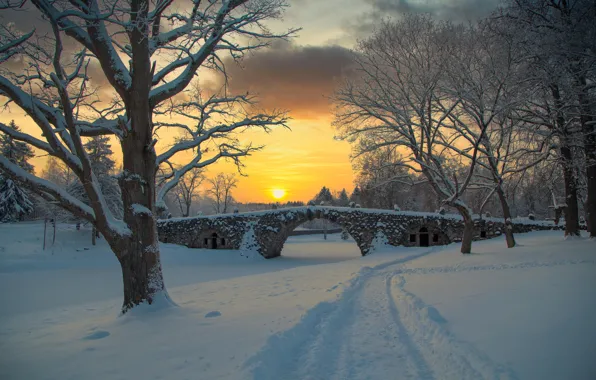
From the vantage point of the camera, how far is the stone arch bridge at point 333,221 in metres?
23.9

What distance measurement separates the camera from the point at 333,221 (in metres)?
26.0

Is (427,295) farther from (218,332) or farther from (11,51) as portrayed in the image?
(11,51)

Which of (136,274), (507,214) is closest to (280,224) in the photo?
(507,214)

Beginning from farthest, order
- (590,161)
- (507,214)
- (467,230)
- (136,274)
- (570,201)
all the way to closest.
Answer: (467,230)
(507,214)
(570,201)
(590,161)
(136,274)

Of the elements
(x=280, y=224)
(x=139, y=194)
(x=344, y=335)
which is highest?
(x=139, y=194)

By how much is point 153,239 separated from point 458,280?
740cm

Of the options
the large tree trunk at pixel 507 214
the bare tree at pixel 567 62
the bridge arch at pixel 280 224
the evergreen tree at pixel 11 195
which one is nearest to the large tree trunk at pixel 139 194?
the bare tree at pixel 567 62

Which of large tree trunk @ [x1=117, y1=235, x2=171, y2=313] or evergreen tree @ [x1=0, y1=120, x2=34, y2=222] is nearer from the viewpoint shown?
large tree trunk @ [x1=117, y1=235, x2=171, y2=313]

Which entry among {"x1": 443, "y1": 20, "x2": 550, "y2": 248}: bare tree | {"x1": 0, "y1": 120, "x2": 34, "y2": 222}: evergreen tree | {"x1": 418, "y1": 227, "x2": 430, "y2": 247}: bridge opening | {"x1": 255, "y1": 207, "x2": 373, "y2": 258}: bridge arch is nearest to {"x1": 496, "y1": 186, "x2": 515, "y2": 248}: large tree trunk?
{"x1": 443, "y1": 20, "x2": 550, "y2": 248}: bare tree

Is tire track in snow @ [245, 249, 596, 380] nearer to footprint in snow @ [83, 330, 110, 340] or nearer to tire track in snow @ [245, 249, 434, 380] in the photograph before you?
tire track in snow @ [245, 249, 434, 380]

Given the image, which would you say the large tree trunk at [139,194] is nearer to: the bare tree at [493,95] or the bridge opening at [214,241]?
the bare tree at [493,95]

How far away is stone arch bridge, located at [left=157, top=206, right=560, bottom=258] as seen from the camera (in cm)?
2386

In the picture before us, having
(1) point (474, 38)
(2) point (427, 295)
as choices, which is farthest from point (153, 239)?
(1) point (474, 38)

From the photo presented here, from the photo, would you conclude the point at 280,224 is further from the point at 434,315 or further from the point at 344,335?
the point at 344,335
